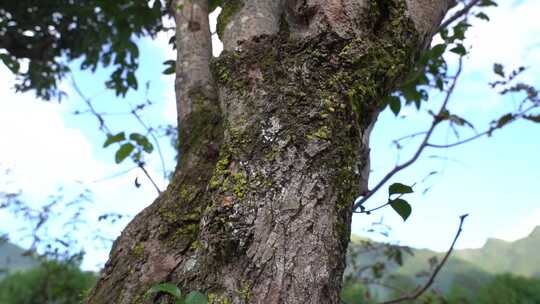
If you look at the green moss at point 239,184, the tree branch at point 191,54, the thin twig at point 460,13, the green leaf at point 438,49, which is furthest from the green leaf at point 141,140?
the thin twig at point 460,13

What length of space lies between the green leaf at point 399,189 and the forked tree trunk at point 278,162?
14 cm

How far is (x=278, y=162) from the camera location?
0.88 meters

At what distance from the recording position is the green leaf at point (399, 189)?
3.51 feet

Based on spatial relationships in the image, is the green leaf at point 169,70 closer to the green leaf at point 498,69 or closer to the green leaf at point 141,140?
the green leaf at point 141,140

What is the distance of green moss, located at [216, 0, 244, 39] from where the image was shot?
1.30 m

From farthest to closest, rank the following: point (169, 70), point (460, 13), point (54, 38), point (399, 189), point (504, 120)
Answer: point (54, 38)
point (504, 120)
point (460, 13)
point (169, 70)
point (399, 189)

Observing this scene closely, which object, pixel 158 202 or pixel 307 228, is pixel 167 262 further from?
pixel 307 228

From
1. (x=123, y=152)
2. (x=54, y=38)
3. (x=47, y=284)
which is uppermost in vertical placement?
(x=54, y=38)

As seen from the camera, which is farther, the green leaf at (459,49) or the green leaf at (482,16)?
the green leaf at (482,16)

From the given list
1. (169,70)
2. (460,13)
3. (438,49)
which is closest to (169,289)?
(169,70)

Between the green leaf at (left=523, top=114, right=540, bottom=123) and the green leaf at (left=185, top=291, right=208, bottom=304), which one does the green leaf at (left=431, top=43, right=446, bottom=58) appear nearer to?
the green leaf at (left=523, top=114, right=540, bottom=123)

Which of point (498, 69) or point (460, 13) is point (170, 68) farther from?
point (498, 69)

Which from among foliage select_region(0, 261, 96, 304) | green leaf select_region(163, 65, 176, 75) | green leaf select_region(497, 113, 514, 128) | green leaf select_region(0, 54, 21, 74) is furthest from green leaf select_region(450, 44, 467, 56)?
foliage select_region(0, 261, 96, 304)

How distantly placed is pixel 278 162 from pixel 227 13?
0.64 metres
